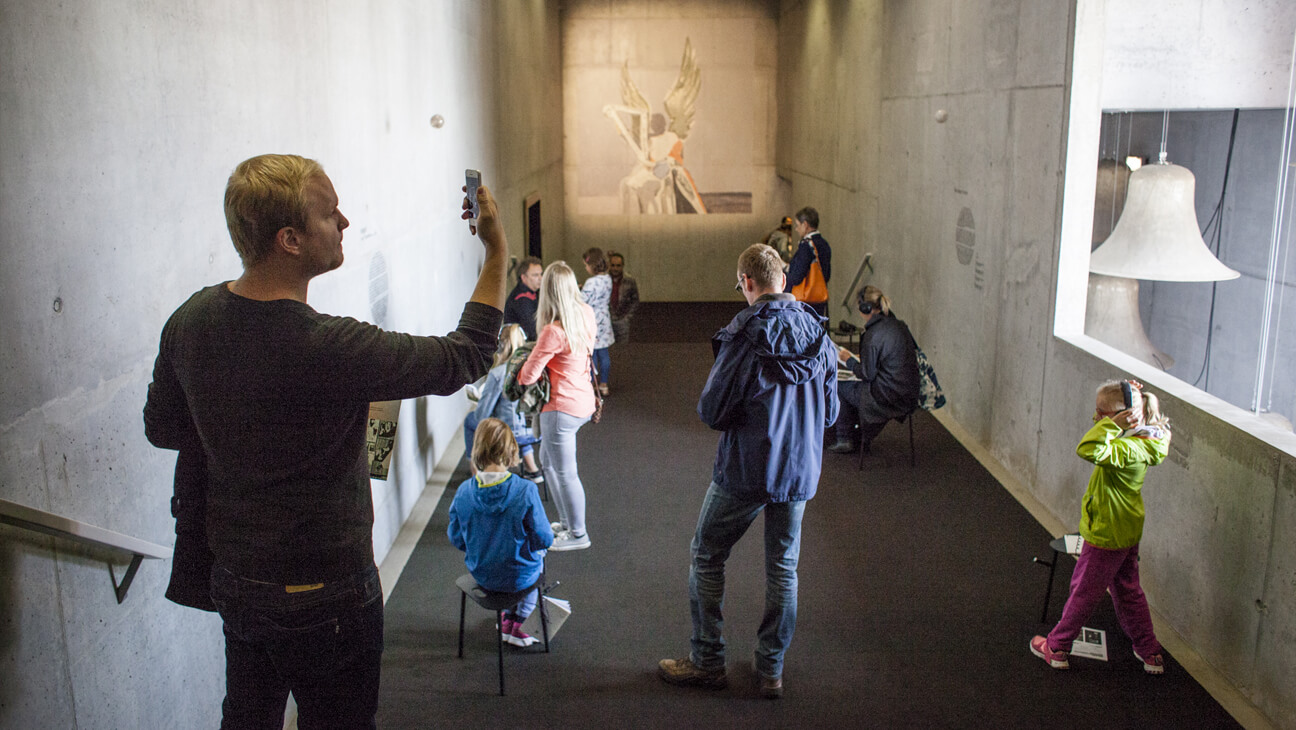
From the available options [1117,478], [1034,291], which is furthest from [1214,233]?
[1117,478]

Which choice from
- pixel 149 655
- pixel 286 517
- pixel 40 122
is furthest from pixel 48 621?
pixel 40 122

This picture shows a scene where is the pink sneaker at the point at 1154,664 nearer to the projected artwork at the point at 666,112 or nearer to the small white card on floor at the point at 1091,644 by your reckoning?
the small white card on floor at the point at 1091,644

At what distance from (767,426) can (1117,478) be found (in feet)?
4.51

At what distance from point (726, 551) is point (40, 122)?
2.47 meters

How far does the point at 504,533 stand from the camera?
3.61 metres

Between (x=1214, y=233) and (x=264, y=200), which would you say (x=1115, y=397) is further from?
(x=1214, y=233)

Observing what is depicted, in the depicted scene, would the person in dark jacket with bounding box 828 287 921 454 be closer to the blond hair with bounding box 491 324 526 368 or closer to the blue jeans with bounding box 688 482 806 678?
the blond hair with bounding box 491 324 526 368

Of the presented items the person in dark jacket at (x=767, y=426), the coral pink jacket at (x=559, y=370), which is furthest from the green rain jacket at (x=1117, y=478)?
the coral pink jacket at (x=559, y=370)

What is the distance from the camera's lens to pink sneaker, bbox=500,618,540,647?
13.2ft

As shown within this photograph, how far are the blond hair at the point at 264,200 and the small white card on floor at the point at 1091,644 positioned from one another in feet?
11.3

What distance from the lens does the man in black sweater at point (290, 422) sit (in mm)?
1635

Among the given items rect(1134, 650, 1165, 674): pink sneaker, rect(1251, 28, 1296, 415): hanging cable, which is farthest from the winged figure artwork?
rect(1134, 650, 1165, 674): pink sneaker

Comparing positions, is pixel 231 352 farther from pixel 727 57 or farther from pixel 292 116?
pixel 727 57

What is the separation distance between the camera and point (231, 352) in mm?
1646
